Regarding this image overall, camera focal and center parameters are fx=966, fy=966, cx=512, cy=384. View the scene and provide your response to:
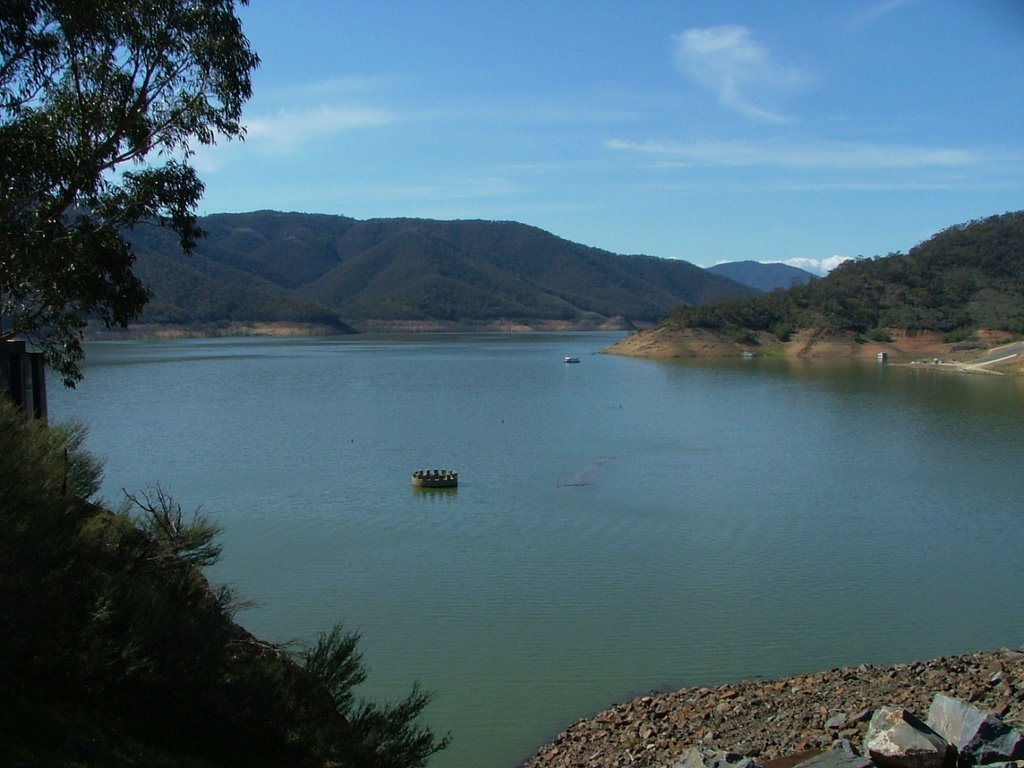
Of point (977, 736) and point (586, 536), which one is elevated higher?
point (977, 736)

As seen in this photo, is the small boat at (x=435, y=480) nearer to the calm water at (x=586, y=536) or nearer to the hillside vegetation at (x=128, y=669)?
the calm water at (x=586, y=536)

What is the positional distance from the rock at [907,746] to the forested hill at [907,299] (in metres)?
81.9

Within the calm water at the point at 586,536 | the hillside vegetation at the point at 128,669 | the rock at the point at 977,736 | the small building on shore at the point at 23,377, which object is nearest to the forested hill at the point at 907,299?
the calm water at the point at 586,536

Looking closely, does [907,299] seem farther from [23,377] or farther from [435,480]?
[23,377]

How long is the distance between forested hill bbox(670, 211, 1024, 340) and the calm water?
48947mm

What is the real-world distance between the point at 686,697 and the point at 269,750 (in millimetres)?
4638

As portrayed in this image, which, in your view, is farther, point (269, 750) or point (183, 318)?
point (183, 318)

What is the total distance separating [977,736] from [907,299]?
302 ft

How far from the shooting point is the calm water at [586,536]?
1095 cm

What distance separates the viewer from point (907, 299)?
Answer: 299 ft

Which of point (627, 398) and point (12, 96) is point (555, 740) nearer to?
point (12, 96)

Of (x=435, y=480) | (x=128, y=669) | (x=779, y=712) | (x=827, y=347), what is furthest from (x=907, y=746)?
(x=827, y=347)

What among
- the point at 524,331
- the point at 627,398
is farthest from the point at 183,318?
the point at 627,398

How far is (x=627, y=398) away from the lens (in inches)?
1789
